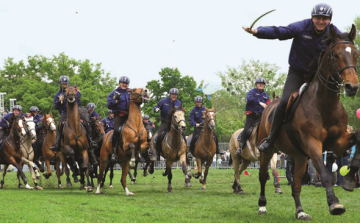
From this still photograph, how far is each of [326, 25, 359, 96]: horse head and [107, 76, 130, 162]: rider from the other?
981 cm

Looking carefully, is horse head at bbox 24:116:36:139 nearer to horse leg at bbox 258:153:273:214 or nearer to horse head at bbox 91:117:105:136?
horse head at bbox 91:117:105:136

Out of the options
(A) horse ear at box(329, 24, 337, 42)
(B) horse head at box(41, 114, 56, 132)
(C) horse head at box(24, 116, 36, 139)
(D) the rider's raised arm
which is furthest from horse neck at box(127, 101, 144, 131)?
(A) horse ear at box(329, 24, 337, 42)

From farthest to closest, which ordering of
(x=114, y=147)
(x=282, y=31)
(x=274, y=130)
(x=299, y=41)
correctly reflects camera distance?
(x=114, y=147) → (x=274, y=130) → (x=299, y=41) → (x=282, y=31)

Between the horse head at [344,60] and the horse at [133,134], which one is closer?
the horse head at [344,60]

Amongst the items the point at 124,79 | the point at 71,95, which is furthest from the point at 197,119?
the point at 71,95

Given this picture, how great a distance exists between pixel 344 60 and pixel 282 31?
174 cm

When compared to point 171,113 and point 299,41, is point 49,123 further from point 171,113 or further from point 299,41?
point 299,41

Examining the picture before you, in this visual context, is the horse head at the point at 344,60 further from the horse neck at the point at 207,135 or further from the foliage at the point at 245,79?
the foliage at the point at 245,79

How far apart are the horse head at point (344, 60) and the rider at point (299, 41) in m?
0.66

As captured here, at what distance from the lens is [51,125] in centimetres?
2156

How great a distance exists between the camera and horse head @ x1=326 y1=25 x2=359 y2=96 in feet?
24.4

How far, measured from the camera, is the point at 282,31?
921cm

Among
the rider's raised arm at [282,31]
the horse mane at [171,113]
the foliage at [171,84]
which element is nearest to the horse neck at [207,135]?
the horse mane at [171,113]

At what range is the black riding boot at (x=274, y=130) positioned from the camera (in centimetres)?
948
